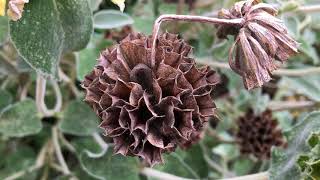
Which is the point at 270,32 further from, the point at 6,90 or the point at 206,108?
the point at 6,90

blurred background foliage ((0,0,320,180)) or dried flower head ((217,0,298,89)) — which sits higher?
dried flower head ((217,0,298,89))

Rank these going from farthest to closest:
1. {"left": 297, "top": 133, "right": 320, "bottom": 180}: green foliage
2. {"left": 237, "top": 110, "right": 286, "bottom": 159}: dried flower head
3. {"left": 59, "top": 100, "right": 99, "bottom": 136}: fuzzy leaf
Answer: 1. {"left": 237, "top": 110, "right": 286, "bottom": 159}: dried flower head
2. {"left": 59, "top": 100, "right": 99, "bottom": 136}: fuzzy leaf
3. {"left": 297, "top": 133, "right": 320, "bottom": 180}: green foliage

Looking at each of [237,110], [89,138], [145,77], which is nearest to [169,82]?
[145,77]

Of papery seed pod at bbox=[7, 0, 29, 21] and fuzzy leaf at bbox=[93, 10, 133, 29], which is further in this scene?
fuzzy leaf at bbox=[93, 10, 133, 29]

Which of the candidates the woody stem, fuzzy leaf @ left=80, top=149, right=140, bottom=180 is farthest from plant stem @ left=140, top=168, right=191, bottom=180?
the woody stem

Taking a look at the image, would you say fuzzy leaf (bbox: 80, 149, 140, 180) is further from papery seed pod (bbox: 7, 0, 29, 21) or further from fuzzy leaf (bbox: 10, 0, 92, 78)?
papery seed pod (bbox: 7, 0, 29, 21)

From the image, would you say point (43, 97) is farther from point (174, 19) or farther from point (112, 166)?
point (174, 19)

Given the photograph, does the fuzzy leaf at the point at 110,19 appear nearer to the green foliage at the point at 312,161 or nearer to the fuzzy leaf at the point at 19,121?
the fuzzy leaf at the point at 19,121
